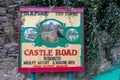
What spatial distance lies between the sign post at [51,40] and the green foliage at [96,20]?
0.41 feet

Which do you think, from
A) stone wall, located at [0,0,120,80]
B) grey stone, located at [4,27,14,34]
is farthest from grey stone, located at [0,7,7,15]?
grey stone, located at [4,27,14,34]

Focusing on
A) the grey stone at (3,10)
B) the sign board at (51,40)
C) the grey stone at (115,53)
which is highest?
the grey stone at (3,10)

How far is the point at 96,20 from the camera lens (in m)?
4.53

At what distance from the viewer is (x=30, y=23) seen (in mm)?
4367

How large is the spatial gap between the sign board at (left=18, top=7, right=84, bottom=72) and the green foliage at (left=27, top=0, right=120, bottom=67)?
0.42 ft

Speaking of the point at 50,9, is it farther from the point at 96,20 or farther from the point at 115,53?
the point at 115,53

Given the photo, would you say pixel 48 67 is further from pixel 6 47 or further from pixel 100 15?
pixel 100 15

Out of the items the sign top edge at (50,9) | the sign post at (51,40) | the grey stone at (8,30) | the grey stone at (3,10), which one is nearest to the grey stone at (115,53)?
the sign post at (51,40)

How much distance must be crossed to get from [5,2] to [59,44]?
1000 millimetres

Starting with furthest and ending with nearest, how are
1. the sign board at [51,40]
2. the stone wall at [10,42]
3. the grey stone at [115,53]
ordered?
1. the grey stone at [115,53]
2. the stone wall at [10,42]
3. the sign board at [51,40]

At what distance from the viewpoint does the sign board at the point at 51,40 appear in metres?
4.36

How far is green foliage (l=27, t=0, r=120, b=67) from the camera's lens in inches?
177

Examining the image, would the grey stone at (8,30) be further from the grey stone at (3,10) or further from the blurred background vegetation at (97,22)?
the blurred background vegetation at (97,22)

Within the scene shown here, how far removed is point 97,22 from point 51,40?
0.75m
